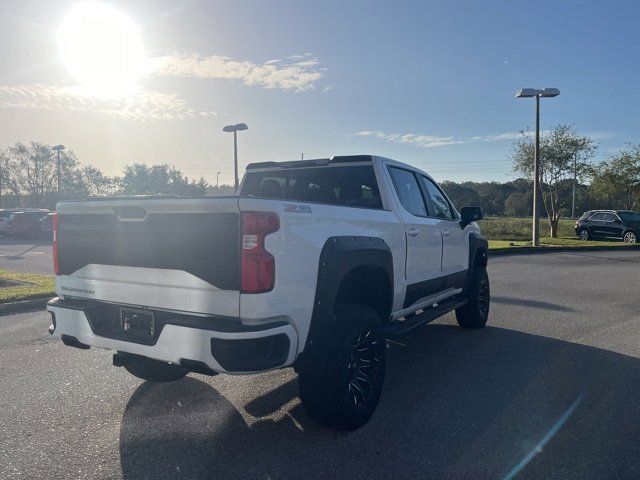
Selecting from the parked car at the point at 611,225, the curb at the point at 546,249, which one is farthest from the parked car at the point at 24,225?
the parked car at the point at 611,225

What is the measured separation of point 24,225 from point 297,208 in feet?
84.9

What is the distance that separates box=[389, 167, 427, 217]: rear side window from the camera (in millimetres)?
4840

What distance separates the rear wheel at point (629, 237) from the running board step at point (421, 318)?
2035 cm

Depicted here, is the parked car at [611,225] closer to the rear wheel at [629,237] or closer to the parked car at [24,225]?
the rear wheel at [629,237]

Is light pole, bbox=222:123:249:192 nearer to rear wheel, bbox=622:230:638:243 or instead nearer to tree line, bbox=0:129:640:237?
tree line, bbox=0:129:640:237

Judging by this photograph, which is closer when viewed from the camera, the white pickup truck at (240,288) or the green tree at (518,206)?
the white pickup truck at (240,288)

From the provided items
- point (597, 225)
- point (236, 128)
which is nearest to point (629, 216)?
point (597, 225)

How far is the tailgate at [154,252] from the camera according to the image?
9.53 feet

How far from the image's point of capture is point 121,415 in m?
3.77

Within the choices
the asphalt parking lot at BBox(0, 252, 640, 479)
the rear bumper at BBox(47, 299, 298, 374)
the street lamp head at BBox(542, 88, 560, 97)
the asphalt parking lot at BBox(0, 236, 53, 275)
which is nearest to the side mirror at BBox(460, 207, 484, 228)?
the asphalt parking lot at BBox(0, 252, 640, 479)

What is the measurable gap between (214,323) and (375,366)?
1391 mm

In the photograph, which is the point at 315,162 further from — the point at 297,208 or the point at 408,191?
the point at 297,208

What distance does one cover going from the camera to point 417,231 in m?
4.73

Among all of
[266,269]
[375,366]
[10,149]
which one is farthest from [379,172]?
[10,149]
